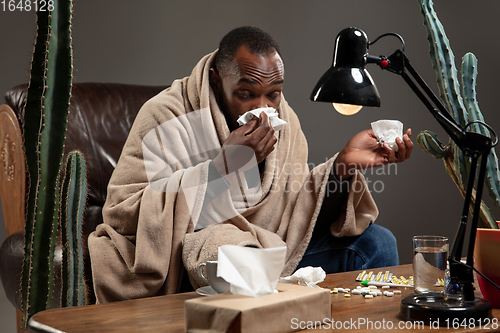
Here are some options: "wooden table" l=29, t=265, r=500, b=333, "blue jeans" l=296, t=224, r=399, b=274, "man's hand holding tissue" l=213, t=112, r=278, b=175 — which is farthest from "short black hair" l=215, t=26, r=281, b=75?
"wooden table" l=29, t=265, r=500, b=333

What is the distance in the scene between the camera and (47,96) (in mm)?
893

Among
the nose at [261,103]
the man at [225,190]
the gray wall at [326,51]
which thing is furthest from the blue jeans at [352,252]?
the gray wall at [326,51]

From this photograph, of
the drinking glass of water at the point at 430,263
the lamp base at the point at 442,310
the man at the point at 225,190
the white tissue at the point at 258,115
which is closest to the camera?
the lamp base at the point at 442,310

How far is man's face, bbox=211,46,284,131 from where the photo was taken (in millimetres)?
1538

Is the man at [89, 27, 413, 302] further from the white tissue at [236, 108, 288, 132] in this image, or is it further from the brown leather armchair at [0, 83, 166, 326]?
the brown leather armchair at [0, 83, 166, 326]

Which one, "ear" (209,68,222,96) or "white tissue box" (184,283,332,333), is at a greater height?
"ear" (209,68,222,96)

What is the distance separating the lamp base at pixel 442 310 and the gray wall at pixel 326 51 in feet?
6.79

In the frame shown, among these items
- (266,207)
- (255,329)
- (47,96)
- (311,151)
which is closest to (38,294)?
(47,96)

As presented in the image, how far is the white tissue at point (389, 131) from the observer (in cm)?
137

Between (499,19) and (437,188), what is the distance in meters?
1.01

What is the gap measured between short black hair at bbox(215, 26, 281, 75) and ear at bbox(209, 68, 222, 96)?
0.02 m

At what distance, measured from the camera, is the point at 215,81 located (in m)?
1.68

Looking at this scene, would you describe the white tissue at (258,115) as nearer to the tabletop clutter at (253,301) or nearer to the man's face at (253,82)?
the man's face at (253,82)

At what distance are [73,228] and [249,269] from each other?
68 cm
